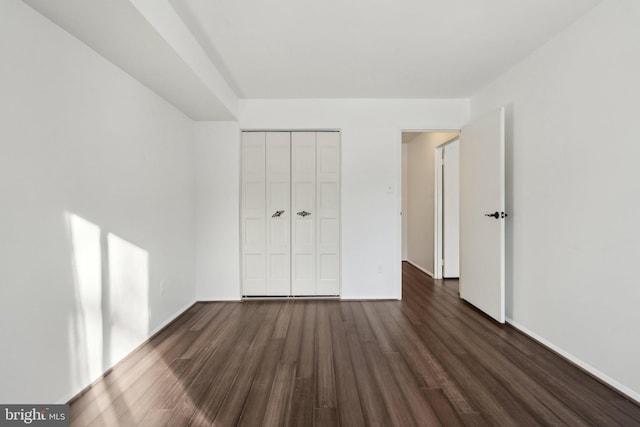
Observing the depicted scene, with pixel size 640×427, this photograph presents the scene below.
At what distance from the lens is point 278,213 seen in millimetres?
3318

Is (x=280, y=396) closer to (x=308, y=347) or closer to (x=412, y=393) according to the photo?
(x=308, y=347)

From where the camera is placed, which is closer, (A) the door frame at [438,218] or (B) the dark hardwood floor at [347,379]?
(B) the dark hardwood floor at [347,379]

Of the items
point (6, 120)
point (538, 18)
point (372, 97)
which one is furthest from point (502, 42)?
point (6, 120)

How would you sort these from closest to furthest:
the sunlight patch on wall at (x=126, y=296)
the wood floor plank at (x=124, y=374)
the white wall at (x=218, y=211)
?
the wood floor plank at (x=124, y=374) < the sunlight patch on wall at (x=126, y=296) < the white wall at (x=218, y=211)

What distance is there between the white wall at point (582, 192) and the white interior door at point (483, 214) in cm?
16

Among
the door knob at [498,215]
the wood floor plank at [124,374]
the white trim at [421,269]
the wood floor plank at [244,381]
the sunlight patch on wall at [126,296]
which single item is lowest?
the wood floor plank at [124,374]

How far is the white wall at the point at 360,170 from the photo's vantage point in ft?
10.7

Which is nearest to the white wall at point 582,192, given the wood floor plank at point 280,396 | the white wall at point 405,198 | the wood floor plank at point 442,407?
the wood floor plank at point 442,407

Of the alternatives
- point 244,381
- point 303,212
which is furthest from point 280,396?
point 303,212

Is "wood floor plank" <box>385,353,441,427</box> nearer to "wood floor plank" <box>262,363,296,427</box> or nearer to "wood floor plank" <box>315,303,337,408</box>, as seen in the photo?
"wood floor plank" <box>315,303,337,408</box>

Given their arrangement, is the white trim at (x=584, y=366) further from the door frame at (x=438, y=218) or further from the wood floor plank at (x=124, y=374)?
the wood floor plank at (x=124, y=374)

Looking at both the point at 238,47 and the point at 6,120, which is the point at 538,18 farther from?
the point at 6,120

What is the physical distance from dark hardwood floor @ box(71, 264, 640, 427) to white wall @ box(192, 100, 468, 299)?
0.69 m

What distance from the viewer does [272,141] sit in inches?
130
